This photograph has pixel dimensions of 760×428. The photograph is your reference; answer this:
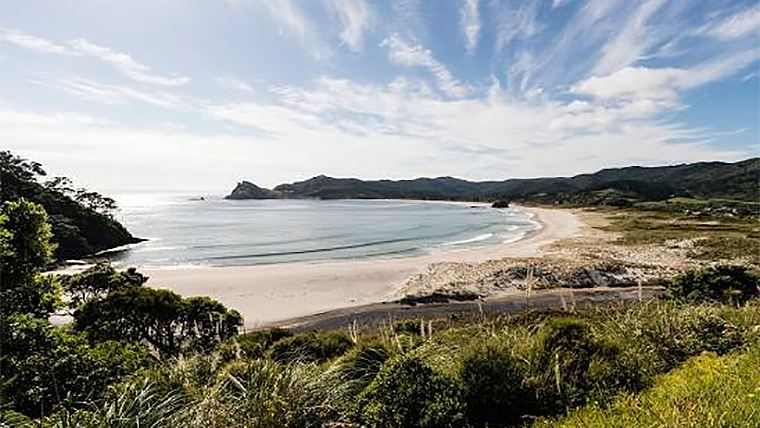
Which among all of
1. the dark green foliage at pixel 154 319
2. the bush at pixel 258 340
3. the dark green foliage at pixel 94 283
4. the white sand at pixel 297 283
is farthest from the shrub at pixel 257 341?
the dark green foliage at pixel 94 283

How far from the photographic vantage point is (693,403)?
14.7ft

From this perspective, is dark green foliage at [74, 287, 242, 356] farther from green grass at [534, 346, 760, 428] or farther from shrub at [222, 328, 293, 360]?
green grass at [534, 346, 760, 428]

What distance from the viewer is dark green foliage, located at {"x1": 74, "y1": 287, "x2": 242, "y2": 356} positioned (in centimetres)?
1502

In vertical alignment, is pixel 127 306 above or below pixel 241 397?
below

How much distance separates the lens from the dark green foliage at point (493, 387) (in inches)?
218

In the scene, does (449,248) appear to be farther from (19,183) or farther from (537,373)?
(19,183)

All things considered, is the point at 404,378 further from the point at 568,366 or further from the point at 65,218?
the point at 65,218

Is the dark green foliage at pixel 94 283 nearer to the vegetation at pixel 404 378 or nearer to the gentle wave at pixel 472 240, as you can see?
the vegetation at pixel 404 378

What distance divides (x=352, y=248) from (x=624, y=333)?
44.4m

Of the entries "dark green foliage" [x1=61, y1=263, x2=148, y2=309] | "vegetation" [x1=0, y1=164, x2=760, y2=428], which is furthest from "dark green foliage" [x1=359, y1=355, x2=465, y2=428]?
"dark green foliage" [x1=61, y1=263, x2=148, y2=309]

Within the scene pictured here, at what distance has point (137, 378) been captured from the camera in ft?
18.5

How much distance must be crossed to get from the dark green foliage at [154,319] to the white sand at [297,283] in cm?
515

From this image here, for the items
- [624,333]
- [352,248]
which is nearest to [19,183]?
[352,248]

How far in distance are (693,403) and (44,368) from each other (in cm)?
816
